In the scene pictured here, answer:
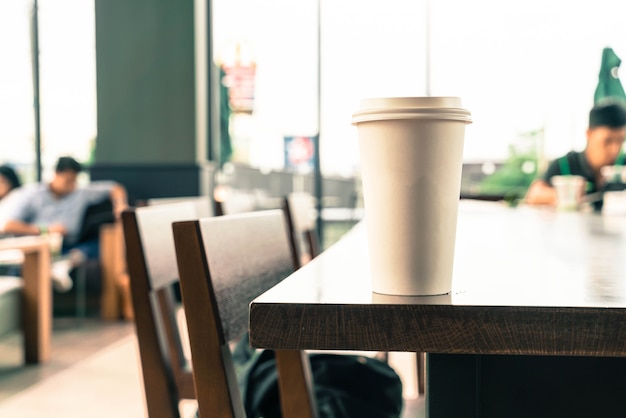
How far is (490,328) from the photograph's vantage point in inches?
21.0

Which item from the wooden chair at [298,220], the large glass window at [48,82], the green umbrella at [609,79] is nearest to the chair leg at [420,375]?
the wooden chair at [298,220]

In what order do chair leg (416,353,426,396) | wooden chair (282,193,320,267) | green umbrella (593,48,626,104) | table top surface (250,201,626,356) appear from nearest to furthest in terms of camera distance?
table top surface (250,201,626,356), wooden chair (282,193,320,267), chair leg (416,353,426,396), green umbrella (593,48,626,104)

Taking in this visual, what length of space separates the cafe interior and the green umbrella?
2cm

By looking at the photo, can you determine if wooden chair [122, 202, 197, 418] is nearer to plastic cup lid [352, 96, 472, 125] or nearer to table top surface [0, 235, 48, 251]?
plastic cup lid [352, 96, 472, 125]

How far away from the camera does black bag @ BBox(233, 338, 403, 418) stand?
1.22 metres

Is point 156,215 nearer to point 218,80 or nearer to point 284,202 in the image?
point 284,202

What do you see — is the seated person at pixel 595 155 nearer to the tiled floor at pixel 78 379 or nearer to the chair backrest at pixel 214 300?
the tiled floor at pixel 78 379

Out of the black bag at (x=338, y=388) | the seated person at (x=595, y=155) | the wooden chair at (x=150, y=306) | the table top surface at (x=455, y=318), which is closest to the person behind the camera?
the table top surface at (x=455, y=318)

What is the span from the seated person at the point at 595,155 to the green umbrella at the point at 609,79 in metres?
2.76

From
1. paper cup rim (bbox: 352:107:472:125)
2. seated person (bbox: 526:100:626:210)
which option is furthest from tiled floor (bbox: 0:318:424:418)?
paper cup rim (bbox: 352:107:472:125)

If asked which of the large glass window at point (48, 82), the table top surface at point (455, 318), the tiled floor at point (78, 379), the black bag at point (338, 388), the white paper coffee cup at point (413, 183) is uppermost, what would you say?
the large glass window at point (48, 82)

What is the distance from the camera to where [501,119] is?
6.04m

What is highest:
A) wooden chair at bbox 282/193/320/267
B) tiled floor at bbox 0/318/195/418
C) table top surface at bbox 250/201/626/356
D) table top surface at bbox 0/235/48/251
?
table top surface at bbox 250/201/626/356

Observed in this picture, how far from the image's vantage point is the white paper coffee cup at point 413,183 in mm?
573
